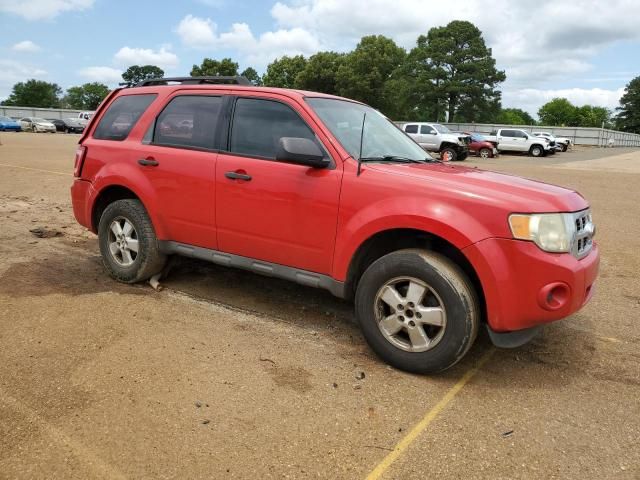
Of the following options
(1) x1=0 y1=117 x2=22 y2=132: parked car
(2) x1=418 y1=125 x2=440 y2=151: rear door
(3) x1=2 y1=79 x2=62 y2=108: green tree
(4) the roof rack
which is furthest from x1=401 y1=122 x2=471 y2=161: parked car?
(3) x1=2 y1=79 x2=62 y2=108: green tree

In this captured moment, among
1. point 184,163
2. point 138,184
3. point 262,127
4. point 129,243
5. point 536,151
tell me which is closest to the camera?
point 262,127

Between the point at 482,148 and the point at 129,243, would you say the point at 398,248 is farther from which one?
the point at 482,148

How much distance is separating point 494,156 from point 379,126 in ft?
94.7

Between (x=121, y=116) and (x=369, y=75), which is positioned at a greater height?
(x=369, y=75)

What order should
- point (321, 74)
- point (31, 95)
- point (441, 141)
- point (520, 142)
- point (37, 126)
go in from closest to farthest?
point (441, 141)
point (520, 142)
point (37, 126)
point (321, 74)
point (31, 95)

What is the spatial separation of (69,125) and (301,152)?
4935 cm

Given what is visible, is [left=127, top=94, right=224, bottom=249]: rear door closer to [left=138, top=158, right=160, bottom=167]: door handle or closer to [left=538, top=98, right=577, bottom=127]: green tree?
[left=138, top=158, right=160, bottom=167]: door handle

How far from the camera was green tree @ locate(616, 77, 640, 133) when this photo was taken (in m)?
101

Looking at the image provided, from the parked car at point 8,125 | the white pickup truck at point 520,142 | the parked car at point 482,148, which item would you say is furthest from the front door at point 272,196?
the parked car at point 8,125

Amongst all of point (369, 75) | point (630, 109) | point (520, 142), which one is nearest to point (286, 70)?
point (369, 75)

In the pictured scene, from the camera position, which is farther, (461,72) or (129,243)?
(461,72)

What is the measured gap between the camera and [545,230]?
3119 mm

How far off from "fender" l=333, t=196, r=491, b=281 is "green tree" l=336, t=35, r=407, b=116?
60.5 meters

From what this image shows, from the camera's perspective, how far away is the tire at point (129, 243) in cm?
Answer: 473
